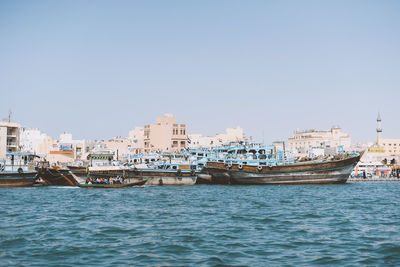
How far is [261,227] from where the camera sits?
2173cm

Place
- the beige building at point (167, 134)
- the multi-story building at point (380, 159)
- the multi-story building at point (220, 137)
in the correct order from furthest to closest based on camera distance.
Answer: the multi-story building at point (220, 137)
the beige building at point (167, 134)
the multi-story building at point (380, 159)

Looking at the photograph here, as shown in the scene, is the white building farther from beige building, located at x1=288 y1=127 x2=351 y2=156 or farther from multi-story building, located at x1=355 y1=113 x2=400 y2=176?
beige building, located at x1=288 y1=127 x2=351 y2=156

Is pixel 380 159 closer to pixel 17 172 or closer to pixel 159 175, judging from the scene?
pixel 159 175

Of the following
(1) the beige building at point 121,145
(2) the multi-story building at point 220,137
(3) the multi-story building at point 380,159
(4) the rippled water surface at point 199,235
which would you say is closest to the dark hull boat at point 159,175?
(4) the rippled water surface at point 199,235

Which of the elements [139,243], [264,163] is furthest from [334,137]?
[139,243]

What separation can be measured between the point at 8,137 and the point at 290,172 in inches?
2156

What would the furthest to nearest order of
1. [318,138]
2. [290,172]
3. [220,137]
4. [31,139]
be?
[318,138] < [220,137] < [31,139] < [290,172]

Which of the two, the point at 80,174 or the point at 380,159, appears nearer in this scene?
the point at 80,174

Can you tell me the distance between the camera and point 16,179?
53125 mm

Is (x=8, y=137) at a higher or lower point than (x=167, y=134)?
lower

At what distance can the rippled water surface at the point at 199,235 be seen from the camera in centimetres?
1539

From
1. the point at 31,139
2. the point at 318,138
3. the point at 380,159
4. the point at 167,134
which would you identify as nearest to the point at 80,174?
the point at 167,134

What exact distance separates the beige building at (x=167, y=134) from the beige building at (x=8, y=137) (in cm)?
3598

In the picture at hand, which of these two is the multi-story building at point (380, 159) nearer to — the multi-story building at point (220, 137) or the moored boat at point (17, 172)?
the multi-story building at point (220, 137)
